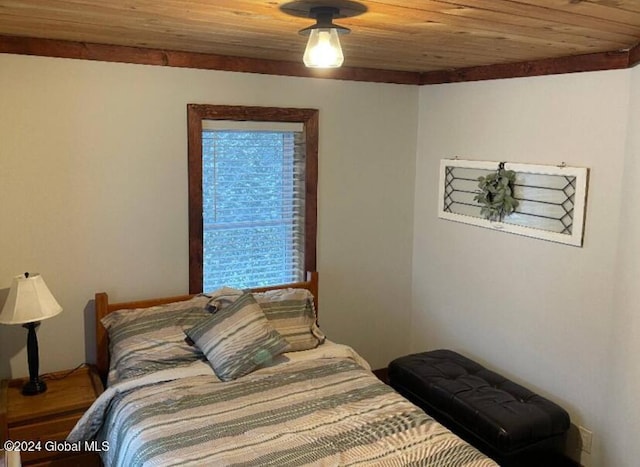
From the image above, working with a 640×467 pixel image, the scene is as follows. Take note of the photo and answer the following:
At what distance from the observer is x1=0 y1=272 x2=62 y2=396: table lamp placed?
2713 mm

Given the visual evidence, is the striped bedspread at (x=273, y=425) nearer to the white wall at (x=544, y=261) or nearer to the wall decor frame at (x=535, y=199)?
the white wall at (x=544, y=261)

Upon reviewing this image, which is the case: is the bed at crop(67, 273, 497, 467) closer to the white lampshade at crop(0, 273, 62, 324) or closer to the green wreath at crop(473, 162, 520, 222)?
the white lampshade at crop(0, 273, 62, 324)

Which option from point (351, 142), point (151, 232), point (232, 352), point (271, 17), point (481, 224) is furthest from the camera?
point (351, 142)

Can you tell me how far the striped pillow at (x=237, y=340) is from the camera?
285 centimetres

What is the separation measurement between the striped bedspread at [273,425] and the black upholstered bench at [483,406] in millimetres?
509

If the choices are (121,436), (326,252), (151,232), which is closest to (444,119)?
(326,252)

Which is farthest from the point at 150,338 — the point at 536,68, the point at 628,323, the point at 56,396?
the point at 536,68

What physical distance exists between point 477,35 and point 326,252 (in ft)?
6.21

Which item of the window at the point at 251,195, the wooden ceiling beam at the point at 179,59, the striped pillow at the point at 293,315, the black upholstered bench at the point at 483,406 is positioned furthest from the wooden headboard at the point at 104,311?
the black upholstered bench at the point at 483,406

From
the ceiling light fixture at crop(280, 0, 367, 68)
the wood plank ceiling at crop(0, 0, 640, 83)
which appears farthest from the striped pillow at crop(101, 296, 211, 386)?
the ceiling light fixture at crop(280, 0, 367, 68)

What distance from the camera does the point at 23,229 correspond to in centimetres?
295

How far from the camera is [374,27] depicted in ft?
7.34

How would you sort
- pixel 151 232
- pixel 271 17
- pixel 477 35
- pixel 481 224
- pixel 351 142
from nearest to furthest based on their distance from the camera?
1. pixel 271 17
2. pixel 477 35
3. pixel 151 232
4. pixel 481 224
5. pixel 351 142

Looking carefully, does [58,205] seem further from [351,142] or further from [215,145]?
[351,142]
